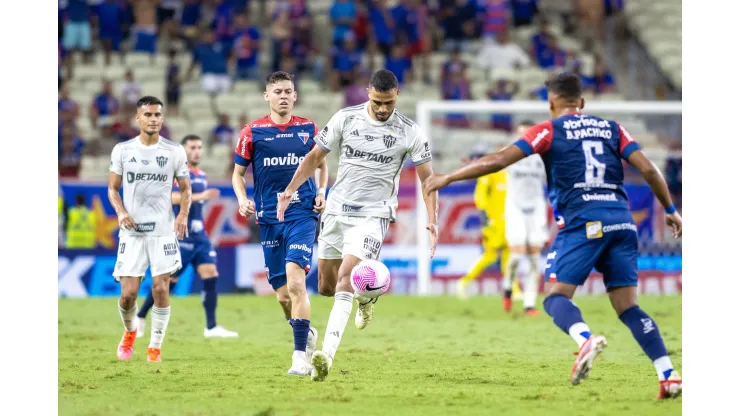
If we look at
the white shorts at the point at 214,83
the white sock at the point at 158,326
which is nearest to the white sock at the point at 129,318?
the white sock at the point at 158,326

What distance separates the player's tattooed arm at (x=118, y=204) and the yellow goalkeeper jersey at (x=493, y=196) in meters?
8.00

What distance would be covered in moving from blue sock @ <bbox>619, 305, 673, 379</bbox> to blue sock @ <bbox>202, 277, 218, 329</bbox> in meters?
7.00

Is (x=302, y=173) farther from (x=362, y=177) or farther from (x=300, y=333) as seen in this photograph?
(x=300, y=333)

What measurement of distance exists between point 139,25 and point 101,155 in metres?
4.77

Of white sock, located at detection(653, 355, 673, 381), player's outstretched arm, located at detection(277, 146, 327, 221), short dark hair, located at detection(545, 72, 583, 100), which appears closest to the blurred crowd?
player's outstretched arm, located at detection(277, 146, 327, 221)

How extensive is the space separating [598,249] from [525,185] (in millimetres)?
9324

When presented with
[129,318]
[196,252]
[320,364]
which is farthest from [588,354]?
[196,252]

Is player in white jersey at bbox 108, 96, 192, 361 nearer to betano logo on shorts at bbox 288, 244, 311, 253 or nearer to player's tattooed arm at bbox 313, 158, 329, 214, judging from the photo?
player's tattooed arm at bbox 313, 158, 329, 214

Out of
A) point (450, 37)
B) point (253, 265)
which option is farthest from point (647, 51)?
point (253, 265)

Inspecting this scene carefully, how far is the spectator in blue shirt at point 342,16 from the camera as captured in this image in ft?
85.1

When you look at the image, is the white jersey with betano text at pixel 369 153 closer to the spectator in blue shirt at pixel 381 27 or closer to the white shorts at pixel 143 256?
the white shorts at pixel 143 256

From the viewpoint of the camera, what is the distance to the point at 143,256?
1109 cm

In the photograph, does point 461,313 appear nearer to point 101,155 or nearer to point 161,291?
point 161,291

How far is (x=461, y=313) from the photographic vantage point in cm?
1712
